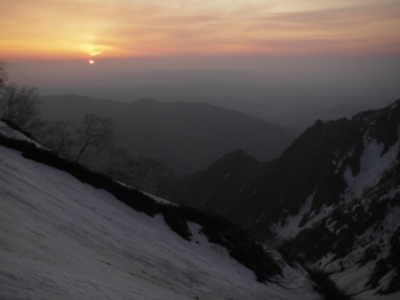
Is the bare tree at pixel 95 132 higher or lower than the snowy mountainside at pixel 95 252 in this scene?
higher

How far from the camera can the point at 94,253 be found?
47.0 feet

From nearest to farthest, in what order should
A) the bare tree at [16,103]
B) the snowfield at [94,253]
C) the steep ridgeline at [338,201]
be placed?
1. the snowfield at [94,253]
2. the bare tree at [16,103]
3. the steep ridgeline at [338,201]

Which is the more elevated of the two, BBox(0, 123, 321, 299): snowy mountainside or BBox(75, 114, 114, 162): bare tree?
BBox(75, 114, 114, 162): bare tree

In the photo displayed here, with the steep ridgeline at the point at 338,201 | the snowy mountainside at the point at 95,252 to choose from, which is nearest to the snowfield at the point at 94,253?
the snowy mountainside at the point at 95,252

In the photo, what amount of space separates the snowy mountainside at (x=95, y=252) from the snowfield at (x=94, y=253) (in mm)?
42

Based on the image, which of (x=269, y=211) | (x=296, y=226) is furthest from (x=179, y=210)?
(x=269, y=211)

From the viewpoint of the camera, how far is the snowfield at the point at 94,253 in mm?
8977

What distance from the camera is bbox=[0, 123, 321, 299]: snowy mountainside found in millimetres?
9016

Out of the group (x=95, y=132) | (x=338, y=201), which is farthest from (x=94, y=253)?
(x=338, y=201)

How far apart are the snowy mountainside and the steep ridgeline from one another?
144 ft

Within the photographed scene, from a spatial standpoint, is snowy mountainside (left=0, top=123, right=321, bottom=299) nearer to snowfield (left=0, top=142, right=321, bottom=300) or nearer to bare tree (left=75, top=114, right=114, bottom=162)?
snowfield (left=0, top=142, right=321, bottom=300)

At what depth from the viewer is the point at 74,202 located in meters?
20.1

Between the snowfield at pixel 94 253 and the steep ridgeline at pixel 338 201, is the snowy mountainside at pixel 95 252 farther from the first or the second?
the steep ridgeline at pixel 338 201

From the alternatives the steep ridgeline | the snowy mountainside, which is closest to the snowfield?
the snowy mountainside
